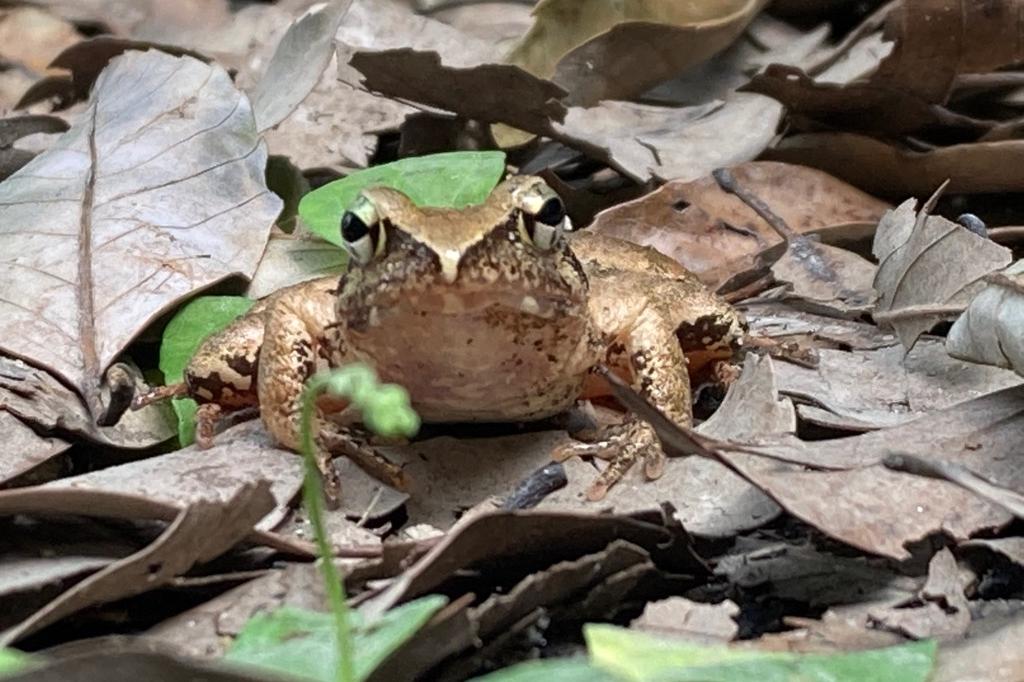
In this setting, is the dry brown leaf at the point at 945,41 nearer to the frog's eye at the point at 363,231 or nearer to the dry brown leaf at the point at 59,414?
the frog's eye at the point at 363,231

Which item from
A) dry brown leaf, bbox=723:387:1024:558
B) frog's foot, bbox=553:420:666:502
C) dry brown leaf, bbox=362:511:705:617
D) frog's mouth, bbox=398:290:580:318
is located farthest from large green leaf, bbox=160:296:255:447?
dry brown leaf, bbox=723:387:1024:558

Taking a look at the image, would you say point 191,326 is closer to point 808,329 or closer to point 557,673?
point 808,329

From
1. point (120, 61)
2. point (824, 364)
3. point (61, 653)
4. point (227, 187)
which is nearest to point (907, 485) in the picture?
point (824, 364)

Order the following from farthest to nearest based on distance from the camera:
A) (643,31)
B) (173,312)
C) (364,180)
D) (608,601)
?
1. (643,31)
2. (364,180)
3. (173,312)
4. (608,601)

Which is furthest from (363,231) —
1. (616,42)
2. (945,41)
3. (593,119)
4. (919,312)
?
(945,41)

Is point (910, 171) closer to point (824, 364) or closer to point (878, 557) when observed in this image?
point (824, 364)

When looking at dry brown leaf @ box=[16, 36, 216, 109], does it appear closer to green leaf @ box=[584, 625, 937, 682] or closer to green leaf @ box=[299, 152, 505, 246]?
green leaf @ box=[299, 152, 505, 246]
